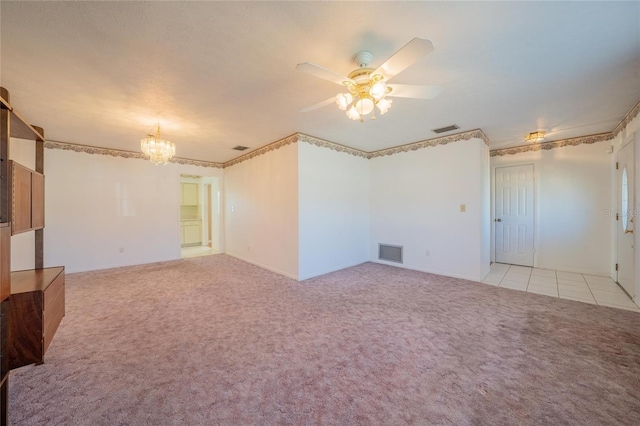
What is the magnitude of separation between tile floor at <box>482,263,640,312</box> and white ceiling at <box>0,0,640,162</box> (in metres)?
2.48

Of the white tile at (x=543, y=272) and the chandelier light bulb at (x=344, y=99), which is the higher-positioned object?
the chandelier light bulb at (x=344, y=99)

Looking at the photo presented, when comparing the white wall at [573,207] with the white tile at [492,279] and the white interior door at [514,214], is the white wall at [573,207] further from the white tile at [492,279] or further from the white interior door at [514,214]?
the white tile at [492,279]

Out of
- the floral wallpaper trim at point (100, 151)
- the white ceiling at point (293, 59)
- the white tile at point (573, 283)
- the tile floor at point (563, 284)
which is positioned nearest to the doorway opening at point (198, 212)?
the floral wallpaper trim at point (100, 151)

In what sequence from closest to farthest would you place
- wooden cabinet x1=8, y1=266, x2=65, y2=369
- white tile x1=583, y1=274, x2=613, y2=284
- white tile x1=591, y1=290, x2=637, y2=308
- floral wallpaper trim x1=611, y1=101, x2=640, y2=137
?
1. wooden cabinet x1=8, y1=266, x2=65, y2=369
2. floral wallpaper trim x1=611, y1=101, x2=640, y2=137
3. white tile x1=591, y1=290, x2=637, y2=308
4. white tile x1=583, y1=274, x2=613, y2=284

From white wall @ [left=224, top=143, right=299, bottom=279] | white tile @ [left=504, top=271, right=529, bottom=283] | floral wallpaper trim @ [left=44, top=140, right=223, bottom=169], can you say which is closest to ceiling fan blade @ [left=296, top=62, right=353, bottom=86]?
white wall @ [left=224, top=143, right=299, bottom=279]

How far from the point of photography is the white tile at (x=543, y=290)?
138 inches

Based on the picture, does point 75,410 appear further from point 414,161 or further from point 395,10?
point 414,161

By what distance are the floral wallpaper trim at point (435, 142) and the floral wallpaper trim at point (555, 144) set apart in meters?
1.12

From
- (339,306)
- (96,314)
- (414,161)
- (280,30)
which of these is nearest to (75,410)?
(96,314)

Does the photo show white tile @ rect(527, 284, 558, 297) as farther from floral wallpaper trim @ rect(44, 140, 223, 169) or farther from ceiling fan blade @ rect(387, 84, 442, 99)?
floral wallpaper trim @ rect(44, 140, 223, 169)

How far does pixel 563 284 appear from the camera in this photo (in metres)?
3.88

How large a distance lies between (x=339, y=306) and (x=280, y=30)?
9.54 feet

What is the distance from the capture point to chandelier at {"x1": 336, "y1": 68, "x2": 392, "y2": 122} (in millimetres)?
1859

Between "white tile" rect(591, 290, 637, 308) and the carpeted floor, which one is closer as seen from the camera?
the carpeted floor
